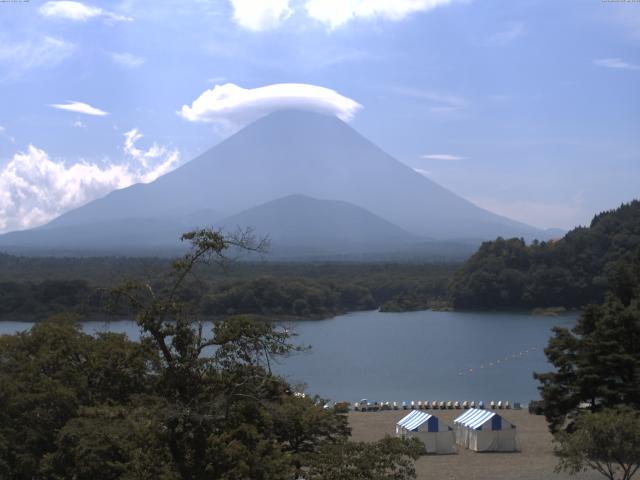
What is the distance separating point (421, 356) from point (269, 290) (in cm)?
1416

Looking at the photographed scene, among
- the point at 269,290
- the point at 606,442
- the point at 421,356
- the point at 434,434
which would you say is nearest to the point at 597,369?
the point at 434,434

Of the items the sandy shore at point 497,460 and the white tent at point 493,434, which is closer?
the sandy shore at point 497,460

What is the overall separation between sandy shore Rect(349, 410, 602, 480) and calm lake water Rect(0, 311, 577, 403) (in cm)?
250

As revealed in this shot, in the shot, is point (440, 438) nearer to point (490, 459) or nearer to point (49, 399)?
point (490, 459)

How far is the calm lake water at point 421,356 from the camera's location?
2382 centimetres

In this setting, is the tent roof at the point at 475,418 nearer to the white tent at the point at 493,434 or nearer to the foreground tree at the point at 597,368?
the white tent at the point at 493,434

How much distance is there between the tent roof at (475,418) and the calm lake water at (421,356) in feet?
10.8

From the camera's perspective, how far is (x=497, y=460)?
1335cm

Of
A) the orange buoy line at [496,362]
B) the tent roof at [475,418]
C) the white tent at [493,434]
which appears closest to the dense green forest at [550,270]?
the orange buoy line at [496,362]

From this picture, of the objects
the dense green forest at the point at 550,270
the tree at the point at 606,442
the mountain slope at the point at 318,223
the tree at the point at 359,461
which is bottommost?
the tree at the point at 606,442

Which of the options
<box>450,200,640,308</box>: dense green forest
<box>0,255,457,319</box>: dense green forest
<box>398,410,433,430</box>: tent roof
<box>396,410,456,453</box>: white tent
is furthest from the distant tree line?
<box>450,200,640,308</box>: dense green forest

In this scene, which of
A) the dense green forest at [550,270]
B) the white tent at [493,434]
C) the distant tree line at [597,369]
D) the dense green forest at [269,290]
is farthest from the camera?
the dense green forest at [550,270]

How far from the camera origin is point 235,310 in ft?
138

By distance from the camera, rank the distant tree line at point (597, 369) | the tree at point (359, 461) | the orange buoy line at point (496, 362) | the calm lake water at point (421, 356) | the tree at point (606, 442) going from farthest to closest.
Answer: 1. the orange buoy line at point (496, 362)
2. the calm lake water at point (421, 356)
3. the distant tree line at point (597, 369)
4. the tree at point (606, 442)
5. the tree at point (359, 461)
